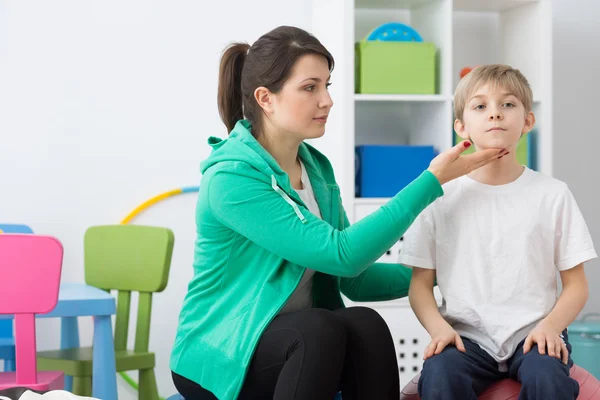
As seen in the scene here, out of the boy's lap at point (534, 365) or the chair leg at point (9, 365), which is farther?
the chair leg at point (9, 365)

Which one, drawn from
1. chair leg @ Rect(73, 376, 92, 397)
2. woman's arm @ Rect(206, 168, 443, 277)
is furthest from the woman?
chair leg @ Rect(73, 376, 92, 397)

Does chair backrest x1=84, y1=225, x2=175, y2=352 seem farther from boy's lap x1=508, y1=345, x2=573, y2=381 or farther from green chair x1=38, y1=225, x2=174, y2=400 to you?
boy's lap x1=508, y1=345, x2=573, y2=381

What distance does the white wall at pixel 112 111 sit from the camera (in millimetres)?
2949

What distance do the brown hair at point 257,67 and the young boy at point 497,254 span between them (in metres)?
0.35

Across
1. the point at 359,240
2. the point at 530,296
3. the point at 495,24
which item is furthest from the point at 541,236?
the point at 495,24

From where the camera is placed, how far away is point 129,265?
2578 millimetres

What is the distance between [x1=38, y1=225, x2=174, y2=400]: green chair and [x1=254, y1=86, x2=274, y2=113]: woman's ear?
89cm

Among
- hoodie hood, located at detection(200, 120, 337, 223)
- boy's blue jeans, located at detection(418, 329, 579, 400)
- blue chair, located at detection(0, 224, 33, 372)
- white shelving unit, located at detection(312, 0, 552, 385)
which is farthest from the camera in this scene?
white shelving unit, located at detection(312, 0, 552, 385)

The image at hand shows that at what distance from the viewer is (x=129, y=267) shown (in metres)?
2.58

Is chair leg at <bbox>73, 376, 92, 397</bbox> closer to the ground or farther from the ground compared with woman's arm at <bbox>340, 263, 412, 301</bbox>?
closer to the ground

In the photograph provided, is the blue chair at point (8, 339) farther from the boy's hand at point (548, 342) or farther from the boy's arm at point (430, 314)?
the boy's hand at point (548, 342)

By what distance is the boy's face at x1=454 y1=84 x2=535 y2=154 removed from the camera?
1.62 meters

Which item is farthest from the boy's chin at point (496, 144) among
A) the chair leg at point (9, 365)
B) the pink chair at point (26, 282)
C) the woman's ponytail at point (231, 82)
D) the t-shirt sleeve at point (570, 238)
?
the chair leg at point (9, 365)

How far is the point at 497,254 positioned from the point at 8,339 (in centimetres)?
161
